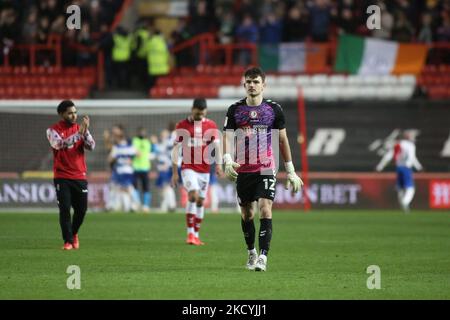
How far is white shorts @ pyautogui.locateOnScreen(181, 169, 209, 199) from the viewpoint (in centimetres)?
1820

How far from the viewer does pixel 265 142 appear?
13438 mm

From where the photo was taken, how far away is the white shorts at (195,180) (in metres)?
18.2

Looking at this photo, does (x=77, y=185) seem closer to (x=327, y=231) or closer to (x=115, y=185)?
(x=327, y=231)

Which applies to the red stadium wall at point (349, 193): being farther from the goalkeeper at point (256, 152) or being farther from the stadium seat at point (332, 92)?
the goalkeeper at point (256, 152)

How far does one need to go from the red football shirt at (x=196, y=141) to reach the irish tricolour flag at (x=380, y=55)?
14.4 m

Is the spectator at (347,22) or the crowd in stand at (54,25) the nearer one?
the spectator at (347,22)

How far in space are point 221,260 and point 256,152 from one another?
2247mm

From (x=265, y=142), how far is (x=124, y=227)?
9389mm

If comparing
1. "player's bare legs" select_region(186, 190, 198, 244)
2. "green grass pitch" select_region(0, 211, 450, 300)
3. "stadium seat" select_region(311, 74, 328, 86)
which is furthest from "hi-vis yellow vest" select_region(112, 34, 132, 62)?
"player's bare legs" select_region(186, 190, 198, 244)

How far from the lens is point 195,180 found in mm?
18250

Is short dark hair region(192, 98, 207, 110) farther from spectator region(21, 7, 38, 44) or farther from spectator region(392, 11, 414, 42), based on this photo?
spectator region(21, 7, 38, 44)

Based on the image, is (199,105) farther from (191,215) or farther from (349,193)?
(349,193)

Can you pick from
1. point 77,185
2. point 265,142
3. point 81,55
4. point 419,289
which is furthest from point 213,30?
point 419,289

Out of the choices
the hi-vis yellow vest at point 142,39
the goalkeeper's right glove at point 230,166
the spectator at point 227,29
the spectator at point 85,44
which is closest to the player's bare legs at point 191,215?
the goalkeeper's right glove at point 230,166
